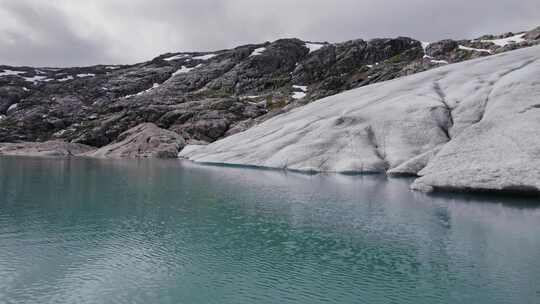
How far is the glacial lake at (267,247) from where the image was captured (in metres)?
19.3

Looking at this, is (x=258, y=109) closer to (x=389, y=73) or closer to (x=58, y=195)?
(x=389, y=73)

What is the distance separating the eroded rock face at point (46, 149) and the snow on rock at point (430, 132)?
56720 millimetres

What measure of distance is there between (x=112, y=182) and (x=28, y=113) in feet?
447

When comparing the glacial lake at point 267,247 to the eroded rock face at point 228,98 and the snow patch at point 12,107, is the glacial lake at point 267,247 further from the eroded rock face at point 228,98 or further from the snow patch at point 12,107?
the snow patch at point 12,107

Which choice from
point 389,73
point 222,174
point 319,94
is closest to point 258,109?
point 319,94

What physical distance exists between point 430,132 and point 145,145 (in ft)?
269

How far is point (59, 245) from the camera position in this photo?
2625cm

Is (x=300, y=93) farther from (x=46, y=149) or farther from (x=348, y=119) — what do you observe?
(x=348, y=119)

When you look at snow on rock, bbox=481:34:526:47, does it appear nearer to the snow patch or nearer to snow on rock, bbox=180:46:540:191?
snow on rock, bbox=180:46:540:191

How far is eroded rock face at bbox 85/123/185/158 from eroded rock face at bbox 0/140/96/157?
20.9 feet

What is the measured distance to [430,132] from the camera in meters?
62.5

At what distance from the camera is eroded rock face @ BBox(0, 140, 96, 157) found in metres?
128

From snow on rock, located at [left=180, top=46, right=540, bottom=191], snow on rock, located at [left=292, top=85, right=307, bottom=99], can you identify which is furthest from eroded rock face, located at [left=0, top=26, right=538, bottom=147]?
snow on rock, located at [left=180, top=46, right=540, bottom=191]

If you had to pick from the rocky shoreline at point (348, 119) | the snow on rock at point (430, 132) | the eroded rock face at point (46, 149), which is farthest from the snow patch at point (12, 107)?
the snow on rock at point (430, 132)
